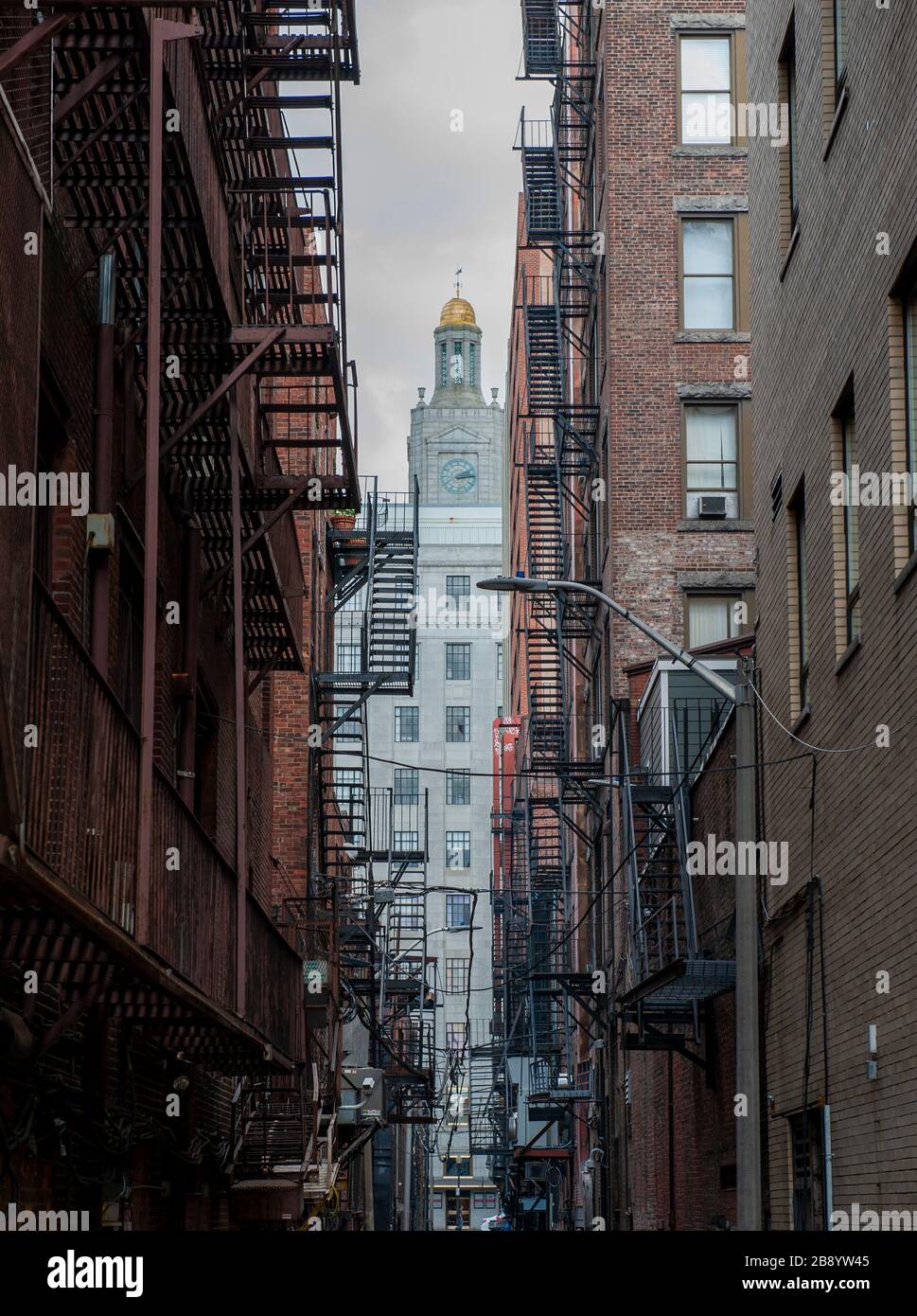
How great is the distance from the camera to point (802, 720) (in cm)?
1680

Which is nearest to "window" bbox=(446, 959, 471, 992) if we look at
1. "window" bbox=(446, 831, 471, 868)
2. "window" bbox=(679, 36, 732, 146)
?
"window" bbox=(446, 831, 471, 868)

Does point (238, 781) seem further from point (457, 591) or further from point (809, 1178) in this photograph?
point (457, 591)

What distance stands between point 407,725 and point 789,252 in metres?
97.6

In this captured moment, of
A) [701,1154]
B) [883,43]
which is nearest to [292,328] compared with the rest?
[883,43]

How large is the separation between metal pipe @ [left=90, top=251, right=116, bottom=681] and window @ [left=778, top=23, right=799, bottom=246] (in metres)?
7.75

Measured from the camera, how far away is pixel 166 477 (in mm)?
15602

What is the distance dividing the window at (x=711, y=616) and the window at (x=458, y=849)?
75.8 meters

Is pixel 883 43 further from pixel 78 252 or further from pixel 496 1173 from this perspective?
pixel 496 1173

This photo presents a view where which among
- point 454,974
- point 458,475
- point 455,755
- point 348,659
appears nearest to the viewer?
point 454,974

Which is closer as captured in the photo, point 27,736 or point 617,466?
point 27,736

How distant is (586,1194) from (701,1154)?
21037mm

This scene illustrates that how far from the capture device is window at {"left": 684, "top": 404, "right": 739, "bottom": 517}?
110 ft

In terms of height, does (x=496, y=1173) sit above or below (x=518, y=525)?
below

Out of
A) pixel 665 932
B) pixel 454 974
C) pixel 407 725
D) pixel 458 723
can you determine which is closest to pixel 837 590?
pixel 665 932
